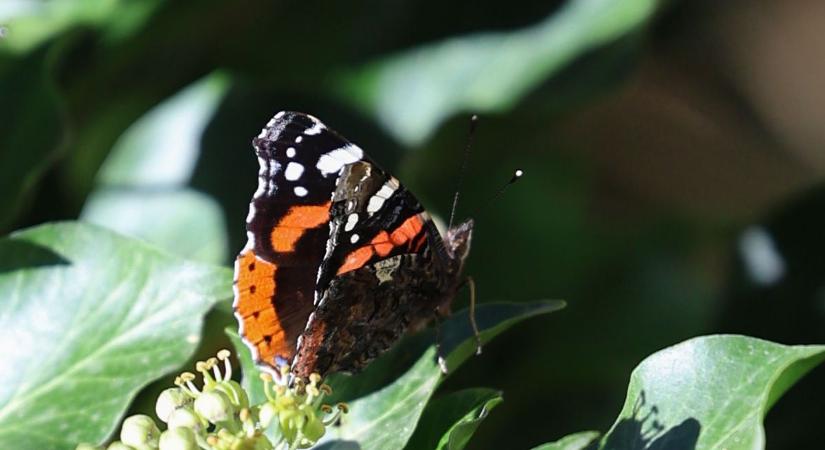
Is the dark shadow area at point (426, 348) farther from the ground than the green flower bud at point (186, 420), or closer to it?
closer to it

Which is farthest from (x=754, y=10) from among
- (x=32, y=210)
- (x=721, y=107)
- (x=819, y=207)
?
(x=32, y=210)

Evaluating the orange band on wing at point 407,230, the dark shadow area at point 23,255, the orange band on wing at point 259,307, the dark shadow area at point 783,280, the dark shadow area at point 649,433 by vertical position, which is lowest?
the dark shadow area at point 783,280

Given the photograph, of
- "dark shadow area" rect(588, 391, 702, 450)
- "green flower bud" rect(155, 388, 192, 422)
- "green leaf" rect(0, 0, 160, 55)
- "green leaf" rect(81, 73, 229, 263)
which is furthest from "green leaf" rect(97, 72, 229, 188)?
"dark shadow area" rect(588, 391, 702, 450)

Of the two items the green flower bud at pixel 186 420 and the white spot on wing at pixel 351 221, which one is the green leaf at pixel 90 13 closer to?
the white spot on wing at pixel 351 221

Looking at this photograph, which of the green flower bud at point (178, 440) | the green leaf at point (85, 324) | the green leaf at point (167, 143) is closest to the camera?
the green flower bud at point (178, 440)

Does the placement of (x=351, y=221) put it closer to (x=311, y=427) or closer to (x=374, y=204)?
(x=374, y=204)

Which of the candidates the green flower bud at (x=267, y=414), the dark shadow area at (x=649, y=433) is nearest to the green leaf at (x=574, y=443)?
the dark shadow area at (x=649, y=433)

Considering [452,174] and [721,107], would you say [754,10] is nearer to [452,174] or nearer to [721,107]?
[721,107]
